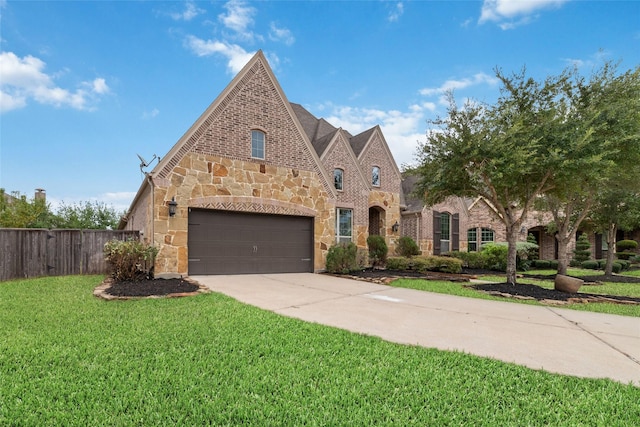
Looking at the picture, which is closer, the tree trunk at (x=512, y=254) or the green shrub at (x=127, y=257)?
the green shrub at (x=127, y=257)

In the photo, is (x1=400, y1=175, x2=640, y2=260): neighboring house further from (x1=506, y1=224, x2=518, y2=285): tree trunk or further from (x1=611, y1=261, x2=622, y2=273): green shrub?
(x1=506, y1=224, x2=518, y2=285): tree trunk

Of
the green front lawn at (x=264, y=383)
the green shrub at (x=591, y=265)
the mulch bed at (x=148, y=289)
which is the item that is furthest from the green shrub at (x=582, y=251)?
the mulch bed at (x=148, y=289)

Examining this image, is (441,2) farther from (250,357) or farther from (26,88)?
(26,88)

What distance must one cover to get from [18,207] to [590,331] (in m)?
30.0

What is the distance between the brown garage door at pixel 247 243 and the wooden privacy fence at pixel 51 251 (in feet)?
10.7

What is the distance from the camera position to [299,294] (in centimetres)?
791

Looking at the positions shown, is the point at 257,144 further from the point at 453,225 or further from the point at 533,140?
the point at 453,225

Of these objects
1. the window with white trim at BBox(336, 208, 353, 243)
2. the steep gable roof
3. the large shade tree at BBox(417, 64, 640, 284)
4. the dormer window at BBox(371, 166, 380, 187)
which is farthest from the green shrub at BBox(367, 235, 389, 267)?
the large shade tree at BBox(417, 64, 640, 284)

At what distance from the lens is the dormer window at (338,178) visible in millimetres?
16031

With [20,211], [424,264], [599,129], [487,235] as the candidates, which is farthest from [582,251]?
[20,211]

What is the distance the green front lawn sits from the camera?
2557mm

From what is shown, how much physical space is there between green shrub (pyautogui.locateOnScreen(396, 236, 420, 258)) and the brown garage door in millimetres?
6379

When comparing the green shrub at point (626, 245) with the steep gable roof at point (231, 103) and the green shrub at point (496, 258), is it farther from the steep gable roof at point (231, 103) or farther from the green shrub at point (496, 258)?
the steep gable roof at point (231, 103)

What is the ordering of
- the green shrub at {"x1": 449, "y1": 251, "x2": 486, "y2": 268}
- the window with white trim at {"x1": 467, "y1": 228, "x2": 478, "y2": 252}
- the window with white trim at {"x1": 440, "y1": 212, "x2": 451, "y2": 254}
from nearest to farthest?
the green shrub at {"x1": 449, "y1": 251, "x2": 486, "y2": 268}
the window with white trim at {"x1": 440, "y1": 212, "x2": 451, "y2": 254}
the window with white trim at {"x1": 467, "y1": 228, "x2": 478, "y2": 252}
